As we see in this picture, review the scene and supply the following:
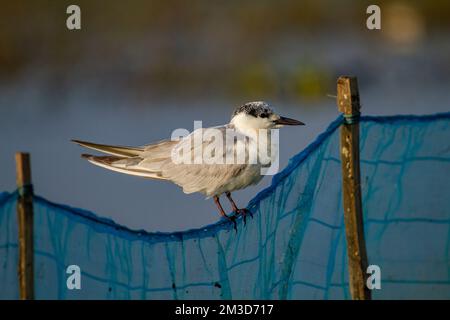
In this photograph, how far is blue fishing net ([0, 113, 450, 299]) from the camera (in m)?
5.30

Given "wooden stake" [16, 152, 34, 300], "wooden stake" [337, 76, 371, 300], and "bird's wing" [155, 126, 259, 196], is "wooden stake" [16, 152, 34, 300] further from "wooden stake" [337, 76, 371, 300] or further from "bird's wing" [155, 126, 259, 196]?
"wooden stake" [337, 76, 371, 300]

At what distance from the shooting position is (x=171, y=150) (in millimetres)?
5977

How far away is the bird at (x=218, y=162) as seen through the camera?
583 cm

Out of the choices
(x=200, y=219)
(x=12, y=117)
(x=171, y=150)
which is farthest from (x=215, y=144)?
(x=12, y=117)

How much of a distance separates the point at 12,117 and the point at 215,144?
10.1 ft

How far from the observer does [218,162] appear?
584 centimetres

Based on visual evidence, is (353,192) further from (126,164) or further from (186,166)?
(126,164)

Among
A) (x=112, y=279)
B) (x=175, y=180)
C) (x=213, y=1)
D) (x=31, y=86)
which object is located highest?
(x=213, y=1)

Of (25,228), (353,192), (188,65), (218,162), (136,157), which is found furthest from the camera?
(188,65)

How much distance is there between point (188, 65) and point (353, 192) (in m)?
4.05

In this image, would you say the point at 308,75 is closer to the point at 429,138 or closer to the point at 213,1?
the point at 213,1

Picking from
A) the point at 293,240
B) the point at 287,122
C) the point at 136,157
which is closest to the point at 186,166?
the point at 136,157

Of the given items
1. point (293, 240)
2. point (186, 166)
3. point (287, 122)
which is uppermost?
point (287, 122)

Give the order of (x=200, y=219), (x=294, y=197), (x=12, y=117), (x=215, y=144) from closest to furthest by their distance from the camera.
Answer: (x=294, y=197), (x=215, y=144), (x=200, y=219), (x=12, y=117)
